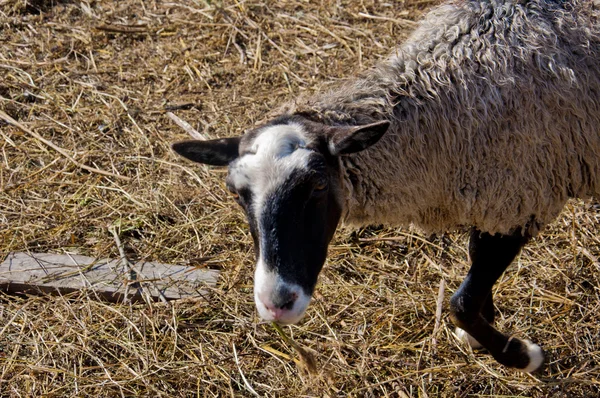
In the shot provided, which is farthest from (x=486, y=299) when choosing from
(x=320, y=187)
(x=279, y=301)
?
(x=279, y=301)

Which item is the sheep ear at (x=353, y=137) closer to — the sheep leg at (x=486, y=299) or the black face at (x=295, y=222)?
the black face at (x=295, y=222)

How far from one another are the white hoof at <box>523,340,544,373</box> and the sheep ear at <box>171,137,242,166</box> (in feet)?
6.94

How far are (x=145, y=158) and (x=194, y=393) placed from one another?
2548 millimetres

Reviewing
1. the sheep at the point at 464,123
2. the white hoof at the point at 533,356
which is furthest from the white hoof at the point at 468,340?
the sheep at the point at 464,123

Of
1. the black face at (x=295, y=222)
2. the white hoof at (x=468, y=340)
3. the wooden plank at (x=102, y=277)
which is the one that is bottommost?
the wooden plank at (x=102, y=277)

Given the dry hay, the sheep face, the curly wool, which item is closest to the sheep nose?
the sheep face

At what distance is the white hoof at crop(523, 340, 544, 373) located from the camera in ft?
13.7

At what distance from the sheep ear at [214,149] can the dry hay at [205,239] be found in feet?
4.49

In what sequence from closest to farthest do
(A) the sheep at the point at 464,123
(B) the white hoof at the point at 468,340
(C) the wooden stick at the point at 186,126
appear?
1. (A) the sheep at the point at 464,123
2. (B) the white hoof at the point at 468,340
3. (C) the wooden stick at the point at 186,126

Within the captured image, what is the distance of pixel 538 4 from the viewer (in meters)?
3.79

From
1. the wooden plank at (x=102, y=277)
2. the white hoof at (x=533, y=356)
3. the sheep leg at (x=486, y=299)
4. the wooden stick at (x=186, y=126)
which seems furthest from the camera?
the wooden stick at (x=186, y=126)

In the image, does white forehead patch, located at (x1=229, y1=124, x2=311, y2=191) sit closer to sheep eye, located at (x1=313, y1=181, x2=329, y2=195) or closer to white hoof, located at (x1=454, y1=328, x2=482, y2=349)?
sheep eye, located at (x1=313, y1=181, x2=329, y2=195)

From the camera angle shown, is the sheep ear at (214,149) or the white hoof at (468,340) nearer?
the sheep ear at (214,149)

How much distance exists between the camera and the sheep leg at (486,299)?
4.04 meters
